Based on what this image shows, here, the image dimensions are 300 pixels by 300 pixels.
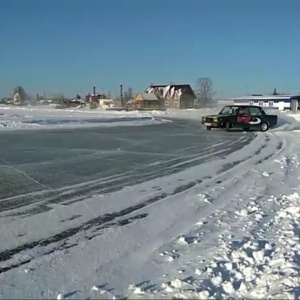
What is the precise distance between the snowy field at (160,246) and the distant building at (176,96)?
11607 centimetres

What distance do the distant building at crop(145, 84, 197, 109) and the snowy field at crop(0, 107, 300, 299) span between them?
381 feet

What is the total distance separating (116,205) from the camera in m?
7.61

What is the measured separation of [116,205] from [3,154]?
829cm

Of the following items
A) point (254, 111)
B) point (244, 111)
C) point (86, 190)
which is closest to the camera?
point (86, 190)

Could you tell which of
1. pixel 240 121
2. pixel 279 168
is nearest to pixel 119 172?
pixel 279 168

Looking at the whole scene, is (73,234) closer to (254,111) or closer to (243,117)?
(243,117)

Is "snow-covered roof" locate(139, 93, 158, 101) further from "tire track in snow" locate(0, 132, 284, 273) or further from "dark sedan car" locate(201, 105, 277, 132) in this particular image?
"tire track in snow" locate(0, 132, 284, 273)

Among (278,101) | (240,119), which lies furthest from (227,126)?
(278,101)

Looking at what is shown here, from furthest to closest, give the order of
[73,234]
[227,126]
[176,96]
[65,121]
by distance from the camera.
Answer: [176,96] < [65,121] < [227,126] < [73,234]

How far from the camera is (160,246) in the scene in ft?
18.1

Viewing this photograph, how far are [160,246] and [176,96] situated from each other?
396ft

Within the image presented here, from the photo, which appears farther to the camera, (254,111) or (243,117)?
(254,111)

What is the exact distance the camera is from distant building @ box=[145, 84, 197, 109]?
124375 millimetres

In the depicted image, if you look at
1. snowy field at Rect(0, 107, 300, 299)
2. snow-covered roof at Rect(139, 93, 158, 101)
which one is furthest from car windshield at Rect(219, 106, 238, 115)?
snow-covered roof at Rect(139, 93, 158, 101)
